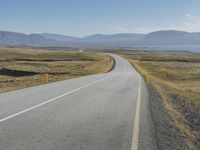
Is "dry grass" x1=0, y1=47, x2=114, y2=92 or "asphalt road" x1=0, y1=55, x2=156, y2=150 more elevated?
"asphalt road" x1=0, y1=55, x2=156, y2=150

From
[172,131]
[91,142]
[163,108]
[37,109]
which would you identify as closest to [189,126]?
[172,131]

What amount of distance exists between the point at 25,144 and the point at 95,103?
793 cm

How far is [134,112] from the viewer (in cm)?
1330

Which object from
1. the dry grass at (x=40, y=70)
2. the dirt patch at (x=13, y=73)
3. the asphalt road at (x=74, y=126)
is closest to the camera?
the asphalt road at (x=74, y=126)

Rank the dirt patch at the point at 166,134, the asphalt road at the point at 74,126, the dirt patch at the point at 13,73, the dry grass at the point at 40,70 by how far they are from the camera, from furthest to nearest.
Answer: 1. the dirt patch at the point at 13,73
2. the dry grass at the point at 40,70
3. the dirt patch at the point at 166,134
4. the asphalt road at the point at 74,126

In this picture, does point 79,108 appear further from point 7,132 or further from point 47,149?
point 47,149

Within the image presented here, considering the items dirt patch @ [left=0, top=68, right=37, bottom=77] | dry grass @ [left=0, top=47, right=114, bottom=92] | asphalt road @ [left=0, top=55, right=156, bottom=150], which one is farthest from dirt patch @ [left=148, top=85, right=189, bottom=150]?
dirt patch @ [left=0, top=68, right=37, bottom=77]

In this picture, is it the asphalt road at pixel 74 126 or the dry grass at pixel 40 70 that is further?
the dry grass at pixel 40 70

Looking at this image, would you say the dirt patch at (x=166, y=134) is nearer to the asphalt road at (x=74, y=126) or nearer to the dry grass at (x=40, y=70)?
the asphalt road at (x=74, y=126)

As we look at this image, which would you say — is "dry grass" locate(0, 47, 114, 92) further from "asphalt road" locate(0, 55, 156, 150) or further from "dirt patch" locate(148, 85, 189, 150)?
"dirt patch" locate(148, 85, 189, 150)

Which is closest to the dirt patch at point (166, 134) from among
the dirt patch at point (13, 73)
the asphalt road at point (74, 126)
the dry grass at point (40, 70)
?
the asphalt road at point (74, 126)

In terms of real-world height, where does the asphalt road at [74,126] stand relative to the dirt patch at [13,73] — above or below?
above

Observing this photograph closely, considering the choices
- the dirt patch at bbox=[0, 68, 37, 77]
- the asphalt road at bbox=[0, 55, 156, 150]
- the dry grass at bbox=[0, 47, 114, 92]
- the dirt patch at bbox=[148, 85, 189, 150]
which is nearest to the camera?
the asphalt road at bbox=[0, 55, 156, 150]

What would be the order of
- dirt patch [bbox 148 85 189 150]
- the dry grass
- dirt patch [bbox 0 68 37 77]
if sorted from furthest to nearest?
dirt patch [bbox 0 68 37 77], the dry grass, dirt patch [bbox 148 85 189 150]
